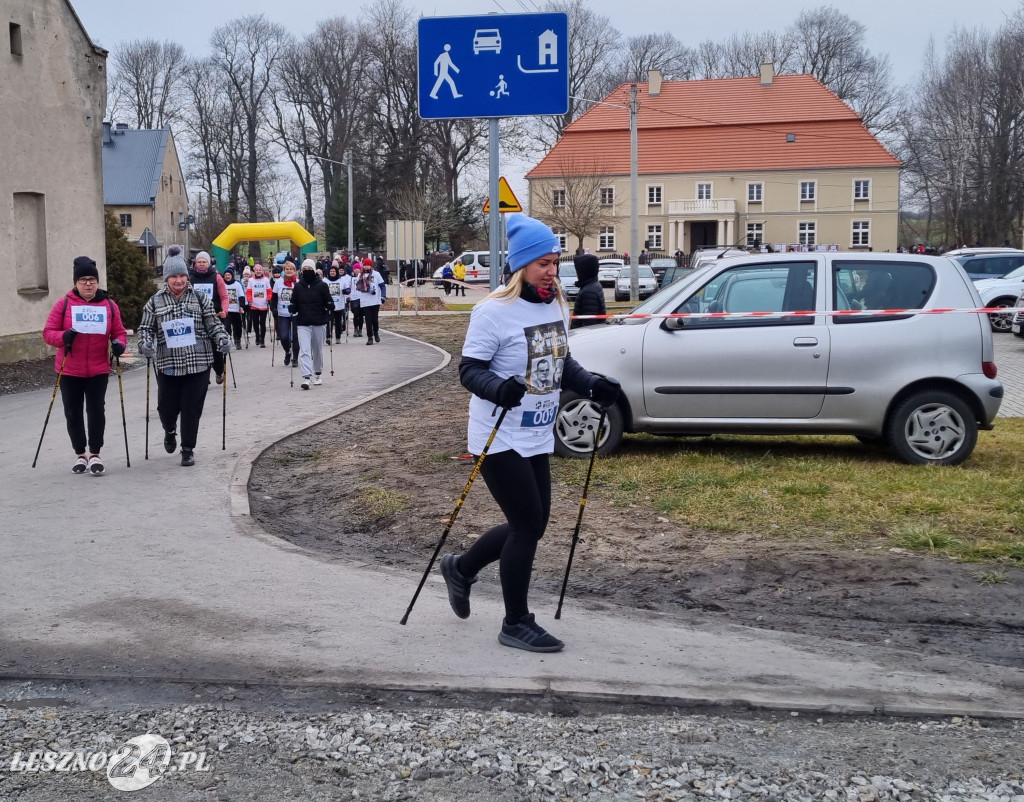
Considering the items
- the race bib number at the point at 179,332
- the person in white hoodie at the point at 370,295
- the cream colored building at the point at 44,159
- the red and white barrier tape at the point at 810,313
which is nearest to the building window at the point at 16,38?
the cream colored building at the point at 44,159

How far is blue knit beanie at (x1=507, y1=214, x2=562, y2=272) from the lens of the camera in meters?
5.14

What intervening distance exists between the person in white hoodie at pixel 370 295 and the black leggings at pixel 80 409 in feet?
44.8

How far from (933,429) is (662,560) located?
3.62 m

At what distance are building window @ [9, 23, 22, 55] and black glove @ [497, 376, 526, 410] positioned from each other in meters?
17.8

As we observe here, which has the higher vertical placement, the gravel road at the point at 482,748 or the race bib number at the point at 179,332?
the race bib number at the point at 179,332

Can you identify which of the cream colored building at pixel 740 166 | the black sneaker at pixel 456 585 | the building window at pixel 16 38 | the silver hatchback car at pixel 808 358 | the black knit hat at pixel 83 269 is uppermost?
the cream colored building at pixel 740 166

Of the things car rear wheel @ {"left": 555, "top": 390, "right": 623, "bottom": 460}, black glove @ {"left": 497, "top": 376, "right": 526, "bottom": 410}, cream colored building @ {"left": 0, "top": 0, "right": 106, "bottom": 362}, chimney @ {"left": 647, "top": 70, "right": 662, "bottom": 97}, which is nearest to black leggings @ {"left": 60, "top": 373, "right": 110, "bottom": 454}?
car rear wheel @ {"left": 555, "top": 390, "right": 623, "bottom": 460}

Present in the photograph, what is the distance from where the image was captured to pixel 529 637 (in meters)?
5.36

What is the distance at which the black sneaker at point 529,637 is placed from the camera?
210 inches

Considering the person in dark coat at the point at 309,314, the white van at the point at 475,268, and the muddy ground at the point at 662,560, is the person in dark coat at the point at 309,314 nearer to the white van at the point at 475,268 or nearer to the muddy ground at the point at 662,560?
the muddy ground at the point at 662,560

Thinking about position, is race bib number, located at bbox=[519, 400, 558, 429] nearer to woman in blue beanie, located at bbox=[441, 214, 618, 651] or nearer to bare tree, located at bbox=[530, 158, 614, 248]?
woman in blue beanie, located at bbox=[441, 214, 618, 651]

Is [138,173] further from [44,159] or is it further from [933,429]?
[933,429]

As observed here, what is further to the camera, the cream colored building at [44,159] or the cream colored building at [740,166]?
the cream colored building at [740,166]

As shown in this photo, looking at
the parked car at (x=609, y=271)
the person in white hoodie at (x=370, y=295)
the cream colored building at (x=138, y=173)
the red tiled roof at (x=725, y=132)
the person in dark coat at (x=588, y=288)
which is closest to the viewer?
the person in dark coat at (x=588, y=288)
